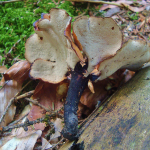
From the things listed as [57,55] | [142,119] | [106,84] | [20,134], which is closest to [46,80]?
[57,55]

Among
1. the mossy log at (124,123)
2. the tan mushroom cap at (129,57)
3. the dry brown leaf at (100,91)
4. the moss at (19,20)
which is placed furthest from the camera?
the moss at (19,20)

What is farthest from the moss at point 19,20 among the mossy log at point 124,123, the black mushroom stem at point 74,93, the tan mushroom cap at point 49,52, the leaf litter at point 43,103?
the mossy log at point 124,123

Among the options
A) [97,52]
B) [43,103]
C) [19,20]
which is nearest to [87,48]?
[97,52]

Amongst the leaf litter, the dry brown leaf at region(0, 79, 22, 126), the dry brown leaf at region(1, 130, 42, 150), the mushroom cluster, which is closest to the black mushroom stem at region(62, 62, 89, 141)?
the mushroom cluster

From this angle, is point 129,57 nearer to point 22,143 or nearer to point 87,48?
point 87,48

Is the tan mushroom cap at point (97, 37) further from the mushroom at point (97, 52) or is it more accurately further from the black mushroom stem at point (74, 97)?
the black mushroom stem at point (74, 97)

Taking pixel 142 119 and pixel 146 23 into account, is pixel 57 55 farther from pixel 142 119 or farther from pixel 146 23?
pixel 146 23
